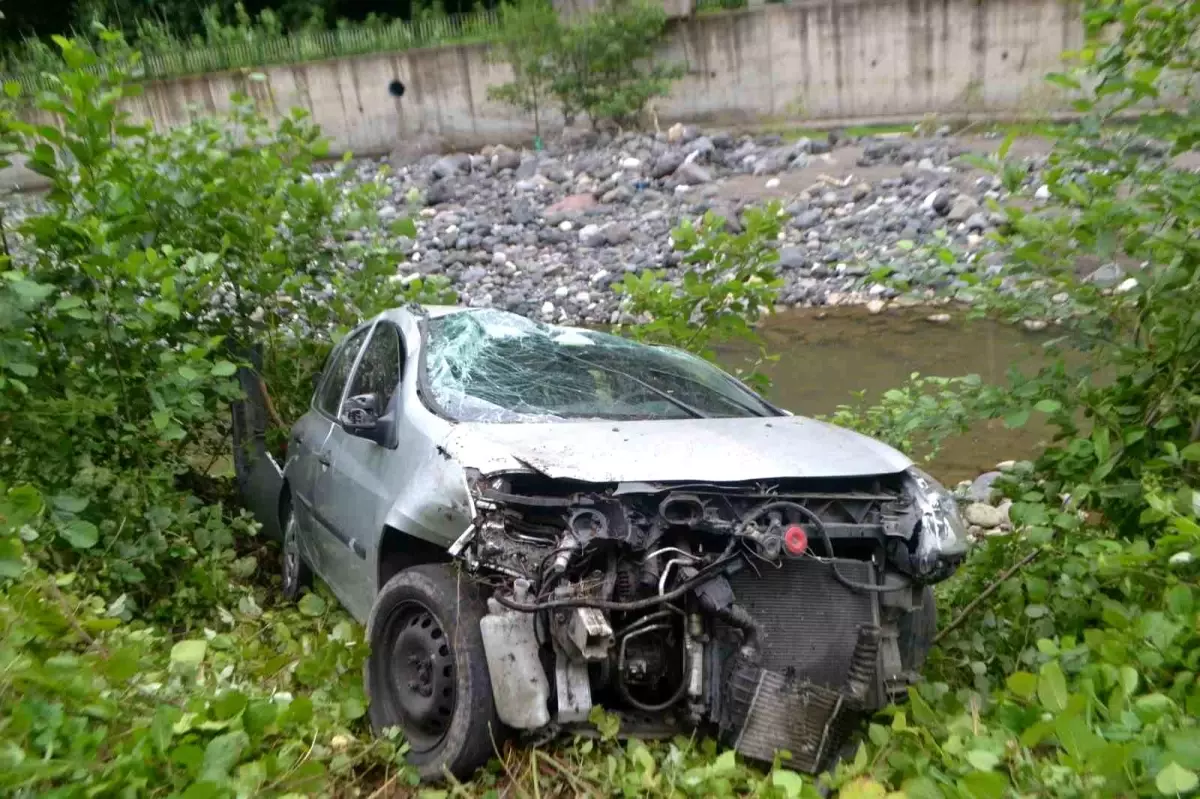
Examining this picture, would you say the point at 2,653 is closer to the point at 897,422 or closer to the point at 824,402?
the point at 897,422

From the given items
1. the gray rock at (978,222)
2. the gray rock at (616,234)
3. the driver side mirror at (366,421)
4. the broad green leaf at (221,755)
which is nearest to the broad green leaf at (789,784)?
the broad green leaf at (221,755)

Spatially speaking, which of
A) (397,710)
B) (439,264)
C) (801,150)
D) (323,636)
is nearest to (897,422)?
(397,710)

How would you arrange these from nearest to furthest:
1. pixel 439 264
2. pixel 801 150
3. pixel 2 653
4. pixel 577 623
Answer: pixel 2 653
pixel 577 623
pixel 439 264
pixel 801 150

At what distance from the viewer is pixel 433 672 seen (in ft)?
10.3

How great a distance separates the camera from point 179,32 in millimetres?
30062

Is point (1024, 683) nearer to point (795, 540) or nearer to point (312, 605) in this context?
point (795, 540)

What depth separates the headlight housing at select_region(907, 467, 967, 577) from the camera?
3.19m

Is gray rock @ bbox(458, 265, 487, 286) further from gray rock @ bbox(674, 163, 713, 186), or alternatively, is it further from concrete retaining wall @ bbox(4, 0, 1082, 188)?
concrete retaining wall @ bbox(4, 0, 1082, 188)

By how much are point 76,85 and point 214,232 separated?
117 cm

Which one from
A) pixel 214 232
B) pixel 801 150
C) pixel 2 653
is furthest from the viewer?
pixel 801 150

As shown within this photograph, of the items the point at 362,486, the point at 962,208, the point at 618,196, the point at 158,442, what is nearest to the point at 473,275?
the point at 618,196

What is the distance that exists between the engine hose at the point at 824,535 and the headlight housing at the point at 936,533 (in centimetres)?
14

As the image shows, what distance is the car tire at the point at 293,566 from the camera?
Result: 4.91 metres

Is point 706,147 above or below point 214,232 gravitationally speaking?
below
